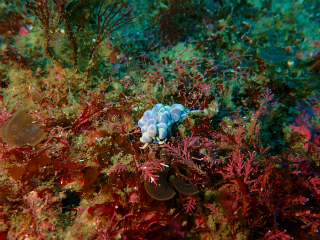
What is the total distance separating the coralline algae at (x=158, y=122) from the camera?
86.7 inches

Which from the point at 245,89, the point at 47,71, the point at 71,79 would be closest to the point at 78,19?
the point at 47,71

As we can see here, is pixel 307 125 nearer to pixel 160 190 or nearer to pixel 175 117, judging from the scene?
pixel 175 117

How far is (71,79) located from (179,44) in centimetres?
264

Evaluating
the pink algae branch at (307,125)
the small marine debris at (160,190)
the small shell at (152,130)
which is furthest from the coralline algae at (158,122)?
the pink algae branch at (307,125)

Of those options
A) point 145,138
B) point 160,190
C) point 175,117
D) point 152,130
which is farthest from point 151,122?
point 160,190

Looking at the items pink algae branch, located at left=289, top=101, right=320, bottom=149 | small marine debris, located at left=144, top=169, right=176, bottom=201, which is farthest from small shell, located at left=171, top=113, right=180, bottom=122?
pink algae branch, located at left=289, top=101, right=320, bottom=149

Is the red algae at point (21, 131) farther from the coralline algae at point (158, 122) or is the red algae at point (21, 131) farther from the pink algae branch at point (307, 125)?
the pink algae branch at point (307, 125)

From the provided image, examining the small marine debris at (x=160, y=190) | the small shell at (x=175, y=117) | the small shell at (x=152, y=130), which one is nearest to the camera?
the small marine debris at (x=160, y=190)

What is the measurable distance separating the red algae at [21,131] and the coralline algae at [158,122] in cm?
146

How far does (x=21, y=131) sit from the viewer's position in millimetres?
2322

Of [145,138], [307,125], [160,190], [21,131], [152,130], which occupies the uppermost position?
[21,131]

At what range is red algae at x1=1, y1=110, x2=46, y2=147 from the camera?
7.25ft

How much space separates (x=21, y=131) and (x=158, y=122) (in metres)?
1.96

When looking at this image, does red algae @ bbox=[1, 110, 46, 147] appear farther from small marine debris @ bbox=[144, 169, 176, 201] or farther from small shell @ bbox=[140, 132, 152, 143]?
small marine debris @ bbox=[144, 169, 176, 201]
